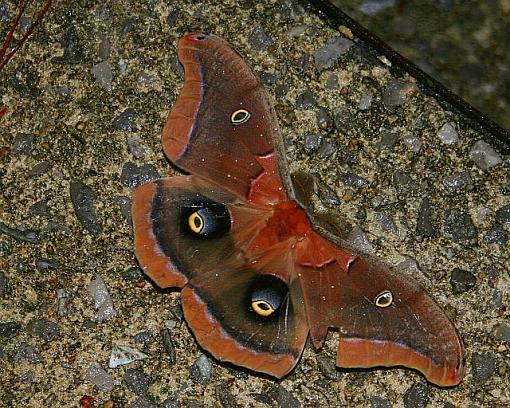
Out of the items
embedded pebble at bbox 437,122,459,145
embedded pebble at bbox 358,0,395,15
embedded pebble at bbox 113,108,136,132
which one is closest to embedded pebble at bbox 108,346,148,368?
embedded pebble at bbox 113,108,136,132

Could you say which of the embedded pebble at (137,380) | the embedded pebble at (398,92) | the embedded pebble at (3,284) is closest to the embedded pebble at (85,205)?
the embedded pebble at (3,284)

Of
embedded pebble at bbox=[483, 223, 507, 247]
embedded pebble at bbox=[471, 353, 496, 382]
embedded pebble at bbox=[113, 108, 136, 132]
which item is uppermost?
embedded pebble at bbox=[113, 108, 136, 132]

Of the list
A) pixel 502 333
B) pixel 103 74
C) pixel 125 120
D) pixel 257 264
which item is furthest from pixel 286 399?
pixel 103 74

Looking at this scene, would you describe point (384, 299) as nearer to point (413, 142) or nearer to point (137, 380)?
point (413, 142)

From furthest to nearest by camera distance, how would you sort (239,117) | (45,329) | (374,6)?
(45,329) < (374,6) < (239,117)

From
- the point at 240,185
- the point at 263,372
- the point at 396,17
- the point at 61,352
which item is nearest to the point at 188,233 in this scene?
the point at 240,185

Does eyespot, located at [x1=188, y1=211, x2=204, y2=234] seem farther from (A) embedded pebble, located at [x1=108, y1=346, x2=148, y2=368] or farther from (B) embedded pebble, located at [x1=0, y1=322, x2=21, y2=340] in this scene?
(B) embedded pebble, located at [x1=0, y1=322, x2=21, y2=340]

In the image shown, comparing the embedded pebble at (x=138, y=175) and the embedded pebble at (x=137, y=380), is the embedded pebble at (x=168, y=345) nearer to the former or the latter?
the embedded pebble at (x=137, y=380)
